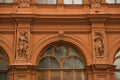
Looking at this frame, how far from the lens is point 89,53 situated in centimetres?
2022

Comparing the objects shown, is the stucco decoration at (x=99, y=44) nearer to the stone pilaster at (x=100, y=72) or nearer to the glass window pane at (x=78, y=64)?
the stone pilaster at (x=100, y=72)

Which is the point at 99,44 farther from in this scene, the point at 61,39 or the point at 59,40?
the point at 59,40

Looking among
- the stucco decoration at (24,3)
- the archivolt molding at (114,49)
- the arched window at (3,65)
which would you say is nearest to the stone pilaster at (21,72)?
the arched window at (3,65)

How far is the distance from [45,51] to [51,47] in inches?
16.8

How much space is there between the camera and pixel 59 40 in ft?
67.2

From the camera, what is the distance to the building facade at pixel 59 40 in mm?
20000

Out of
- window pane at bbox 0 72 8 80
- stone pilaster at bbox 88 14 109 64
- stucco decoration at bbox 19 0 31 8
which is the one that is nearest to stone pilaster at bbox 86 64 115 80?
stone pilaster at bbox 88 14 109 64

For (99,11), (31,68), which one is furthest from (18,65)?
(99,11)

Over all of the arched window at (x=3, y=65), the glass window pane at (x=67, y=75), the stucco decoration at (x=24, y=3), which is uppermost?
the stucco decoration at (x=24, y=3)

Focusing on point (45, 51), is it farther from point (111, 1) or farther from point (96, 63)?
point (111, 1)

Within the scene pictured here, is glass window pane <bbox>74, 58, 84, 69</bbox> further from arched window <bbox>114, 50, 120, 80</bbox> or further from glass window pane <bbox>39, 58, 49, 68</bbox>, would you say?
arched window <bbox>114, 50, 120, 80</bbox>

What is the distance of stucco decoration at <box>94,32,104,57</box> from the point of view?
20.0m

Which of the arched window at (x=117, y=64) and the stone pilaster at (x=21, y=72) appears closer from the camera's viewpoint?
the stone pilaster at (x=21, y=72)

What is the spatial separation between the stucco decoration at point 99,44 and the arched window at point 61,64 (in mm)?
1110
